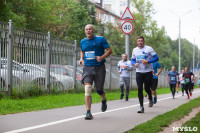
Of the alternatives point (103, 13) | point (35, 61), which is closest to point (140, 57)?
point (35, 61)

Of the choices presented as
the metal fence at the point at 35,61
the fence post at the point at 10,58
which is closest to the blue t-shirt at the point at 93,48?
the metal fence at the point at 35,61

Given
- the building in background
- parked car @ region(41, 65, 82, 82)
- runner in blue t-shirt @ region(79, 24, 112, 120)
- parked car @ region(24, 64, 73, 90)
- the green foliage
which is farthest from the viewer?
the building in background

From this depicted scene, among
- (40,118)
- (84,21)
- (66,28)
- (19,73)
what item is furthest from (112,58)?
(84,21)

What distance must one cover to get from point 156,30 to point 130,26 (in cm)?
4350

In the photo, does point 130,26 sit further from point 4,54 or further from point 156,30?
point 156,30

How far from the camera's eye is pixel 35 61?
12.5m

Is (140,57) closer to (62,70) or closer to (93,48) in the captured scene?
(93,48)

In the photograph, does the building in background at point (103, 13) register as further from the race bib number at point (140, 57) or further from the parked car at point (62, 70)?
the race bib number at point (140, 57)

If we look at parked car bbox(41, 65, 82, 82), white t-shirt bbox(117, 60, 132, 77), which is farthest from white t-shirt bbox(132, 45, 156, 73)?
parked car bbox(41, 65, 82, 82)

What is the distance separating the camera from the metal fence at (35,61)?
1102cm

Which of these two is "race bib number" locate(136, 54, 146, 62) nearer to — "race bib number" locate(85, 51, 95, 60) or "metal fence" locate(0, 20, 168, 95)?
"race bib number" locate(85, 51, 95, 60)

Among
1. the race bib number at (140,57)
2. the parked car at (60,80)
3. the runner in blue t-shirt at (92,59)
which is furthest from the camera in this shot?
the parked car at (60,80)

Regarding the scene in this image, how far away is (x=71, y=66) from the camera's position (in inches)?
619

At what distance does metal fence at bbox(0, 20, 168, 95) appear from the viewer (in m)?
11.0
